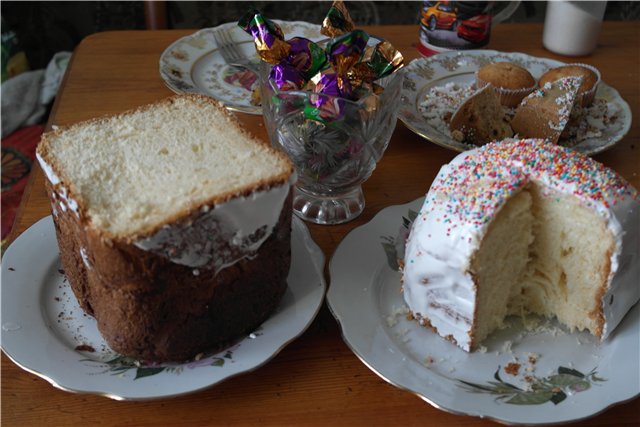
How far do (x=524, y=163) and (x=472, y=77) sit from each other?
66 cm

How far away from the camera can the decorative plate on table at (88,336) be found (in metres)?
0.89

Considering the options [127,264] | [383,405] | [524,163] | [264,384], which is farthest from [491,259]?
[127,264]

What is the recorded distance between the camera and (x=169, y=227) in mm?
844

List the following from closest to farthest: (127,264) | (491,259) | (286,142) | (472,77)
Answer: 1. (127,264)
2. (491,259)
3. (286,142)
4. (472,77)

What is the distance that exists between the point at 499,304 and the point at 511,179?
7.6 inches

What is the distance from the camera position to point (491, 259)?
1.01m

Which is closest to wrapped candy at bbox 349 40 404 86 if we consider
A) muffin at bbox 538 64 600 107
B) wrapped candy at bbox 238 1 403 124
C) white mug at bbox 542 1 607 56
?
wrapped candy at bbox 238 1 403 124

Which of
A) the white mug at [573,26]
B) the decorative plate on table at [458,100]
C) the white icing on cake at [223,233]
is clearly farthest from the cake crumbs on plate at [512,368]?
the white mug at [573,26]

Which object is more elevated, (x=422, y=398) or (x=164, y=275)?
(x=164, y=275)

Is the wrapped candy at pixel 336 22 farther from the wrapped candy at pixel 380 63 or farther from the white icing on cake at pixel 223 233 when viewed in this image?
the white icing on cake at pixel 223 233

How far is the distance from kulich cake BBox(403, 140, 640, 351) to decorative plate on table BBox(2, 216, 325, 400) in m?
0.18

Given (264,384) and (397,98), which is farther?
(397,98)

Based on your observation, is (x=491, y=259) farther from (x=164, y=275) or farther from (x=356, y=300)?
(x=164, y=275)

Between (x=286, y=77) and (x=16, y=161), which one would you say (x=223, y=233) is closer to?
(x=286, y=77)
